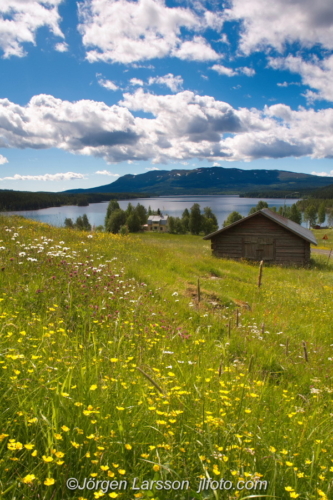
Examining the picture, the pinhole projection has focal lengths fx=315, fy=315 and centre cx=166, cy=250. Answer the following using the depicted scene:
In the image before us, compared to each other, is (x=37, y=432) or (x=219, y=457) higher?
(x=37, y=432)

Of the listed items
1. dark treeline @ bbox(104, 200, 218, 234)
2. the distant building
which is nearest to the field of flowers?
dark treeline @ bbox(104, 200, 218, 234)

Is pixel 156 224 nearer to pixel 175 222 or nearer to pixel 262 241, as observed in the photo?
pixel 175 222

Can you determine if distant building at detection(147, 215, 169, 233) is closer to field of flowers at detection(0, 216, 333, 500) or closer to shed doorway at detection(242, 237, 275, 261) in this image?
shed doorway at detection(242, 237, 275, 261)

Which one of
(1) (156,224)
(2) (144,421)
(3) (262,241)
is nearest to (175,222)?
(1) (156,224)

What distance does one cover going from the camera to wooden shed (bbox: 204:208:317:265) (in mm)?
32875

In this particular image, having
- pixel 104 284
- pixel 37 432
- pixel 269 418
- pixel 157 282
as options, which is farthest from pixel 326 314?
pixel 37 432

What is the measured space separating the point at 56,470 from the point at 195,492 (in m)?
0.96

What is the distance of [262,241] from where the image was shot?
110 ft

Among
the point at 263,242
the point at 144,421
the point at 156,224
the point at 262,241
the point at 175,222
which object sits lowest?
the point at 263,242

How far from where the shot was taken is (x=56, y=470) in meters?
2.18

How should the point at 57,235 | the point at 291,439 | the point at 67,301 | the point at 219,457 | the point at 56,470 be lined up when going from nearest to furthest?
the point at 56,470, the point at 219,457, the point at 291,439, the point at 67,301, the point at 57,235

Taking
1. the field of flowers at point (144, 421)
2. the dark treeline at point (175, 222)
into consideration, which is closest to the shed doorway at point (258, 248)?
the field of flowers at point (144, 421)

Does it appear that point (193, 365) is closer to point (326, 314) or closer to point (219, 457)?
point (219, 457)

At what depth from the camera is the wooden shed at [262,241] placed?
1294 inches
